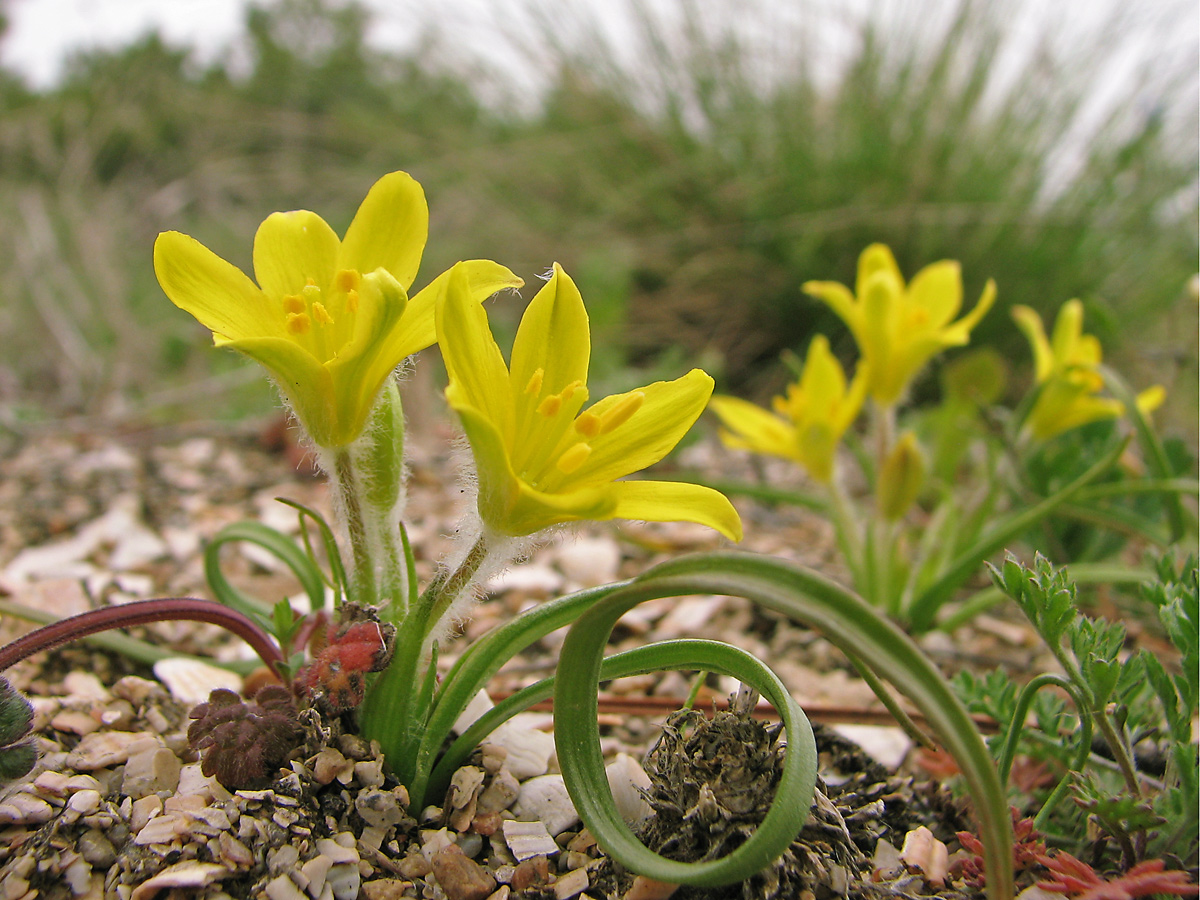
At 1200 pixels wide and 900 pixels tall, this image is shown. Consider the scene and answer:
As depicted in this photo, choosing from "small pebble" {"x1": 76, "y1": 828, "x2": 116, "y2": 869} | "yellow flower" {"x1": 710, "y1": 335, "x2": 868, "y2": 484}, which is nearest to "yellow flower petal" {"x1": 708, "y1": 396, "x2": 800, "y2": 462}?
"yellow flower" {"x1": 710, "y1": 335, "x2": 868, "y2": 484}

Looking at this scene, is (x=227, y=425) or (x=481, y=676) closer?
(x=481, y=676)

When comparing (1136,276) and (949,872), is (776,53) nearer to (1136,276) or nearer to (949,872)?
(1136,276)

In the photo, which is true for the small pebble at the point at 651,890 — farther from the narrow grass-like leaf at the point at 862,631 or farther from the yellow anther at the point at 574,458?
the yellow anther at the point at 574,458

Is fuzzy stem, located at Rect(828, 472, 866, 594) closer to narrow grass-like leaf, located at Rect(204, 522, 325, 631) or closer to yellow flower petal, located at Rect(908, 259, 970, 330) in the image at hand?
yellow flower petal, located at Rect(908, 259, 970, 330)

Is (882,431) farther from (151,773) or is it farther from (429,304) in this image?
(151,773)

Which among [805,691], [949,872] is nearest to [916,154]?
[805,691]

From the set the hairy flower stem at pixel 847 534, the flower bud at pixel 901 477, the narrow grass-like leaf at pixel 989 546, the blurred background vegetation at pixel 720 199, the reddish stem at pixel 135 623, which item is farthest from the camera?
the blurred background vegetation at pixel 720 199

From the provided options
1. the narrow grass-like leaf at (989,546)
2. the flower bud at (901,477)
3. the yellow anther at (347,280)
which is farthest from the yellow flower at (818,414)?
the yellow anther at (347,280)

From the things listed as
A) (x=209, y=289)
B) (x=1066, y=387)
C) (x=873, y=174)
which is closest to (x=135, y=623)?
(x=209, y=289)
